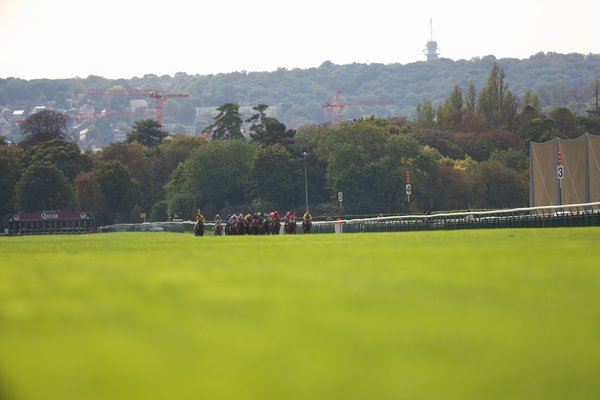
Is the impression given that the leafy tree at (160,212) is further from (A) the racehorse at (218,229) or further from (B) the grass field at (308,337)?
(B) the grass field at (308,337)

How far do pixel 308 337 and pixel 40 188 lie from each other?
16558cm

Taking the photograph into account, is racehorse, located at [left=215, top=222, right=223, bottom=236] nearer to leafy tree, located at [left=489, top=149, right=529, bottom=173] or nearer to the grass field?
the grass field

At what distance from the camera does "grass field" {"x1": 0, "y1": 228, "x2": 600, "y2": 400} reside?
6374 millimetres

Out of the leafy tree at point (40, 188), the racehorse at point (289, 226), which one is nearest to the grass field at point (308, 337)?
the racehorse at point (289, 226)

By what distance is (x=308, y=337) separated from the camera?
26.1ft

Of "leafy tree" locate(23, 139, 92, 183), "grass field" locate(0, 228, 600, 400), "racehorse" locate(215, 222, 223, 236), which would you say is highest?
"leafy tree" locate(23, 139, 92, 183)

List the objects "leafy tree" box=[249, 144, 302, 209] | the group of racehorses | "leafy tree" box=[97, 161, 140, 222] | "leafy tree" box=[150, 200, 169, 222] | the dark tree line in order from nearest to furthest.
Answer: the group of racehorses, the dark tree line, "leafy tree" box=[249, 144, 302, 209], "leafy tree" box=[97, 161, 140, 222], "leafy tree" box=[150, 200, 169, 222]

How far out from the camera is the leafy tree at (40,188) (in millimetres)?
170125

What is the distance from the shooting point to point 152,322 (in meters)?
9.31

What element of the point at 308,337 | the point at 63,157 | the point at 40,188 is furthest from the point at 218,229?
the point at 63,157

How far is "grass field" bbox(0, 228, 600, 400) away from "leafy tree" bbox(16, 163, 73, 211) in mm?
158283

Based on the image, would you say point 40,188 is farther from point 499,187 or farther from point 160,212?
point 499,187

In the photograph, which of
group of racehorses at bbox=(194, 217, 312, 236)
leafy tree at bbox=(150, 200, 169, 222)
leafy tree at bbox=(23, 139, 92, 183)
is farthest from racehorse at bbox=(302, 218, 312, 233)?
leafy tree at bbox=(150, 200, 169, 222)

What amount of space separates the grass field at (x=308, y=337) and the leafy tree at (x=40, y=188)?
158m
